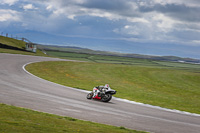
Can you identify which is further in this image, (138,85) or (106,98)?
(138,85)

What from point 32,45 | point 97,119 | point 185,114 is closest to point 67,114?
point 97,119

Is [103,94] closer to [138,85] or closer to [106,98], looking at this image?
[106,98]

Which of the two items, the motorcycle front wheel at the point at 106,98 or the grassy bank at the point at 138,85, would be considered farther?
the grassy bank at the point at 138,85

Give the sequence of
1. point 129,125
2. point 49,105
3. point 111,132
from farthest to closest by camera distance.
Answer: point 49,105, point 129,125, point 111,132

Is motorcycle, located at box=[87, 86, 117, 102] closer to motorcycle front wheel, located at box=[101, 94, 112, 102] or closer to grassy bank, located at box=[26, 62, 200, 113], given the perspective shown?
motorcycle front wheel, located at box=[101, 94, 112, 102]

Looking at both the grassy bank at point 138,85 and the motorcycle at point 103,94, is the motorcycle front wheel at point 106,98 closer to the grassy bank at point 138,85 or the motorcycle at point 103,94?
the motorcycle at point 103,94

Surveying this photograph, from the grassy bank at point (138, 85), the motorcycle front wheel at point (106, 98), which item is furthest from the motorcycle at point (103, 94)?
the grassy bank at point (138, 85)

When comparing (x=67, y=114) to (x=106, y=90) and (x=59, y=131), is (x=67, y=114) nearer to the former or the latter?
(x=59, y=131)

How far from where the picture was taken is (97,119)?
1384 cm

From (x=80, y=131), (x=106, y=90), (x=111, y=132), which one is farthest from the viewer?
(x=106, y=90)

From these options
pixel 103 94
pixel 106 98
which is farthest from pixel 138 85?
pixel 106 98

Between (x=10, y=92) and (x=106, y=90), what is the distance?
7.51 m

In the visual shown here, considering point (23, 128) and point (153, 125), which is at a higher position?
point (23, 128)

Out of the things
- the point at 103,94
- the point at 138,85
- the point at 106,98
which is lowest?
the point at 138,85
